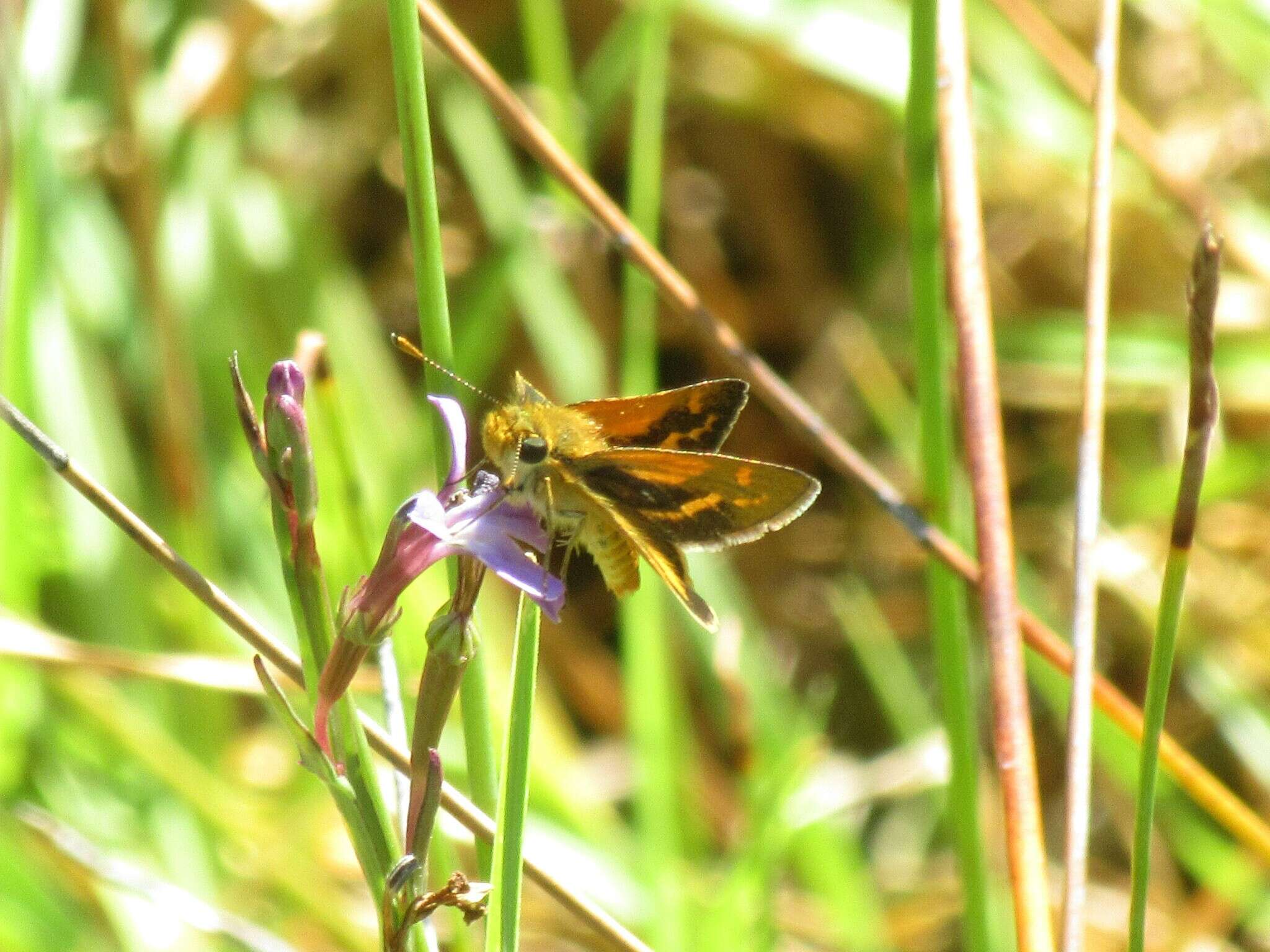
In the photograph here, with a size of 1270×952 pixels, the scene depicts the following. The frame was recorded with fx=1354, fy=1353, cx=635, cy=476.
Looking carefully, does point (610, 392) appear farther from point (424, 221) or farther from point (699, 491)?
point (424, 221)

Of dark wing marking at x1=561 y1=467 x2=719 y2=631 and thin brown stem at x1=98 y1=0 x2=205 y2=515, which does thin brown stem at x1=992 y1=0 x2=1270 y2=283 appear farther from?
thin brown stem at x1=98 y1=0 x2=205 y2=515

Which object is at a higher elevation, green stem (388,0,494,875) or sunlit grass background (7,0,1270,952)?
sunlit grass background (7,0,1270,952)

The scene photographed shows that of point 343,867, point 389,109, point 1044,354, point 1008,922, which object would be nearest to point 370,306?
point 389,109

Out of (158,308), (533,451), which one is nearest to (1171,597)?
(533,451)

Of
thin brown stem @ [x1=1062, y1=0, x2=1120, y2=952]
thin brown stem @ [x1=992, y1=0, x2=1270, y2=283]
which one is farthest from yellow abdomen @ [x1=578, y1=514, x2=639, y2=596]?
thin brown stem @ [x1=992, y1=0, x2=1270, y2=283]

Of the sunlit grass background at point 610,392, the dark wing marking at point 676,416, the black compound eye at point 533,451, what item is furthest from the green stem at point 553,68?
the black compound eye at point 533,451

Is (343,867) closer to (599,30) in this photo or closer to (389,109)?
(389,109)

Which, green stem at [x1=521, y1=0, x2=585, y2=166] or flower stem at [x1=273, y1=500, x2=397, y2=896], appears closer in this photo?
flower stem at [x1=273, y1=500, x2=397, y2=896]
